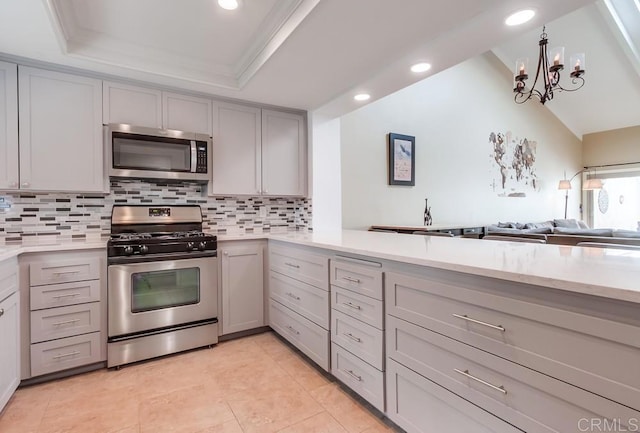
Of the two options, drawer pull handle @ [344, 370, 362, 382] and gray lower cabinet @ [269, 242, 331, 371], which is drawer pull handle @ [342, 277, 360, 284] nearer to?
gray lower cabinet @ [269, 242, 331, 371]

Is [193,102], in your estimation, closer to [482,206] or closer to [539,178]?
[482,206]

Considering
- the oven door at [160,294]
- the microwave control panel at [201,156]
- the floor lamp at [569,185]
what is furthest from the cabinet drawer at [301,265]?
the floor lamp at [569,185]

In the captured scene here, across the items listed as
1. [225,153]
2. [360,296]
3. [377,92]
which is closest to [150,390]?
[360,296]

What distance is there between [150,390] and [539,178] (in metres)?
7.94

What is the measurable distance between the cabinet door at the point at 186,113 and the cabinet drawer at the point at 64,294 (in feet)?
4.48

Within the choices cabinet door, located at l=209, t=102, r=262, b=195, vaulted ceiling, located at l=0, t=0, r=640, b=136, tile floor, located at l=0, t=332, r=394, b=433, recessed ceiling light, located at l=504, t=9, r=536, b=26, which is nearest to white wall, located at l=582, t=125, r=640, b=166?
vaulted ceiling, located at l=0, t=0, r=640, b=136

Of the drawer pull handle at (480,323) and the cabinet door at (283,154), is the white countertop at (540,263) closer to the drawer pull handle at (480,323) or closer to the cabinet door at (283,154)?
the drawer pull handle at (480,323)

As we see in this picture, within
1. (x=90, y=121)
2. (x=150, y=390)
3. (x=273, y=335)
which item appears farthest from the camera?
(x=273, y=335)

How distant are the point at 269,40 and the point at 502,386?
2.26 m

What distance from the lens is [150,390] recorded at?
2.05 m

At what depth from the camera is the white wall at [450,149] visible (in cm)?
424

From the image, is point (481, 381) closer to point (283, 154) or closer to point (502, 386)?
point (502, 386)

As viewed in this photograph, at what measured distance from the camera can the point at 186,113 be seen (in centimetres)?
280

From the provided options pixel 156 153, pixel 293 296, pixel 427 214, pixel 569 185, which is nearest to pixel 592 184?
pixel 569 185
